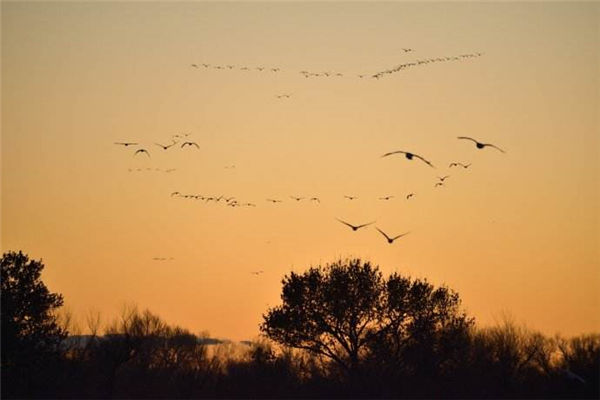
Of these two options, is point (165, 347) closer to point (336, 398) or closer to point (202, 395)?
point (202, 395)

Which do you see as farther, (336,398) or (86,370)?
(86,370)

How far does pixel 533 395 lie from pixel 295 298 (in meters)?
21.1

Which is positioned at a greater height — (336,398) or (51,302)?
(51,302)

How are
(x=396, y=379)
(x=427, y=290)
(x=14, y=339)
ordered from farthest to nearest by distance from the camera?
(x=427, y=290) → (x=396, y=379) → (x=14, y=339)

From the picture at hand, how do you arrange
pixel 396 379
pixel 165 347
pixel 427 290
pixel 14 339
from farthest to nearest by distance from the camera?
pixel 165 347
pixel 427 290
pixel 396 379
pixel 14 339

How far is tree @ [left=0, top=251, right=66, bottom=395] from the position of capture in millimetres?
68312

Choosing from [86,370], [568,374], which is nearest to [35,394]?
[86,370]

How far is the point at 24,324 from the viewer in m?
69.1

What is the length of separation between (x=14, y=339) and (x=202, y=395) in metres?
20.2

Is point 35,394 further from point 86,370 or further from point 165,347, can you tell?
point 165,347

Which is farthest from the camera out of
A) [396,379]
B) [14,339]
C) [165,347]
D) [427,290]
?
[165,347]

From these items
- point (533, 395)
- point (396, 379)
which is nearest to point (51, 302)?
point (396, 379)

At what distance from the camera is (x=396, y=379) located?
76.3 metres

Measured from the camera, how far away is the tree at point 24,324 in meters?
68.3
